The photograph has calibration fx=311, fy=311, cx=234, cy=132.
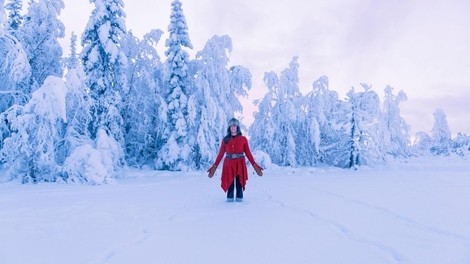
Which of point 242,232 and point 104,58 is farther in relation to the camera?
point 104,58

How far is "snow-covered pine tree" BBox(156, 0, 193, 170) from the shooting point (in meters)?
18.9

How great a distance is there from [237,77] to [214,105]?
3.40 metres

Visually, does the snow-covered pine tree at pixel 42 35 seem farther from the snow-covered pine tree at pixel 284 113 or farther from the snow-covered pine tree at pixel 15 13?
the snow-covered pine tree at pixel 284 113

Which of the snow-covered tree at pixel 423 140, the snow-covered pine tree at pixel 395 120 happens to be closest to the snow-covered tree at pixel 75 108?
the snow-covered pine tree at pixel 395 120

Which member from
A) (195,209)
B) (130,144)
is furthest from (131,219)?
(130,144)

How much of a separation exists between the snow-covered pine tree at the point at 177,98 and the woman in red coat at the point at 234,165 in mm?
11806

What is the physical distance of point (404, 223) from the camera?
4375 millimetres

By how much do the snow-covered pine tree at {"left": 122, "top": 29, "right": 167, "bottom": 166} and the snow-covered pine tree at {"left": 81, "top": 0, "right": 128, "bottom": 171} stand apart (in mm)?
3409

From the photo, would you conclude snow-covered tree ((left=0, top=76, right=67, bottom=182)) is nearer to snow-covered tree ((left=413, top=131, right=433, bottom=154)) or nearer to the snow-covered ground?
the snow-covered ground

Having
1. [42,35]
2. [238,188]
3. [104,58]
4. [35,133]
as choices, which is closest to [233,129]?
[238,188]

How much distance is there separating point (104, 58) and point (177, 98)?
4.97m

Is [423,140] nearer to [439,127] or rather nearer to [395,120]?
[439,127]

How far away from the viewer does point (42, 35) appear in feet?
60.3

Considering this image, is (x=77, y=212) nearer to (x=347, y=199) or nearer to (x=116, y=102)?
(x=347, y=199)
